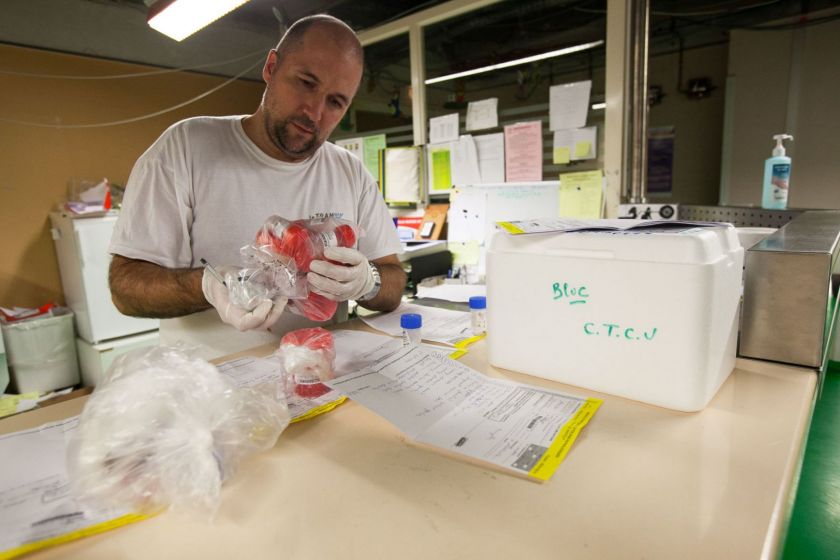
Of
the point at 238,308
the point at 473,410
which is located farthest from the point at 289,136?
the point at 473,410

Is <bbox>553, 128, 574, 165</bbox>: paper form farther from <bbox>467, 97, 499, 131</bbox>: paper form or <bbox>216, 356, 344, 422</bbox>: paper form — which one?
<bbox>216, 356, 344, 422</bbox>: paper form

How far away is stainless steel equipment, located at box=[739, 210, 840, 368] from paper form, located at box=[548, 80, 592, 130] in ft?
4.01

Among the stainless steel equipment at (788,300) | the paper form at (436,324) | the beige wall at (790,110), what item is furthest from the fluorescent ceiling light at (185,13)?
the beige wall at (790,110)

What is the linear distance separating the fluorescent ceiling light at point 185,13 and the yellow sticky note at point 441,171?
1.18m

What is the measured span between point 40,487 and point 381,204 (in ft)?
4.08

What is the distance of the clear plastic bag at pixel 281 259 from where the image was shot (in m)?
0.89

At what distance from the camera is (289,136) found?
1325 mm

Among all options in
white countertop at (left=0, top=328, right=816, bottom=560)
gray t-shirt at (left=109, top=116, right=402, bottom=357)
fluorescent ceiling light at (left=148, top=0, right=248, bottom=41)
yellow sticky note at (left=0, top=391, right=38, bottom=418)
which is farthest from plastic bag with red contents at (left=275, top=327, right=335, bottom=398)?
yellow sticky note at (left=0, top=391, right=38, bottom=418)

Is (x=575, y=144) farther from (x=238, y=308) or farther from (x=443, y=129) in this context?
(x=238, y=308)

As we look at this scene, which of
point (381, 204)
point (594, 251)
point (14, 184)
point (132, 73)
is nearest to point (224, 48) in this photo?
point (132, 73)

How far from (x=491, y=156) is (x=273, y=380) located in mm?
1708

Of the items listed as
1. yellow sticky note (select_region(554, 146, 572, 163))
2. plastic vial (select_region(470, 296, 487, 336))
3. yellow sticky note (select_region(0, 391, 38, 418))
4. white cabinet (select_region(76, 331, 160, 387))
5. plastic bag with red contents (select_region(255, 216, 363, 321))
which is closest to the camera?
plastic bag with red contents (select_region(255, 216, 363, 321))

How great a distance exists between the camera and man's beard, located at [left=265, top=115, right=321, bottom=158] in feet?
4.27

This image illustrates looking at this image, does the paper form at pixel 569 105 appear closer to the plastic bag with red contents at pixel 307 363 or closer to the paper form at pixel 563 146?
the paper form at pixel 563 146
